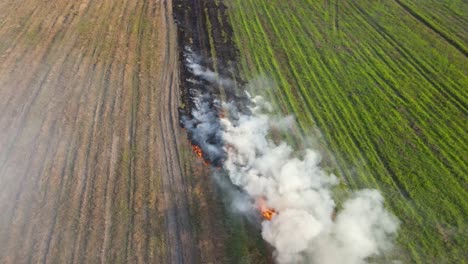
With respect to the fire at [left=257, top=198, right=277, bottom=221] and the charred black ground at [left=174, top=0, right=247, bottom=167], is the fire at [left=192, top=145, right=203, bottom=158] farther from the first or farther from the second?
the fire at [left=257, top=198, right=277, bottom=221]

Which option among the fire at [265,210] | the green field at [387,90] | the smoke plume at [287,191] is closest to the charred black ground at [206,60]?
the smoke plume at [287,191]

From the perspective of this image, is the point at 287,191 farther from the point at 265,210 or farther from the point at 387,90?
the point at 387,90

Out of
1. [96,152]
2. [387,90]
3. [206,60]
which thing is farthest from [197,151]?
[387,90]

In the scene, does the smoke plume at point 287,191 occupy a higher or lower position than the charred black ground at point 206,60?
lower

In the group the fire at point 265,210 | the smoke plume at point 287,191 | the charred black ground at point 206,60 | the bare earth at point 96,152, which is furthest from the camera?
the charred black ground at point 206,60

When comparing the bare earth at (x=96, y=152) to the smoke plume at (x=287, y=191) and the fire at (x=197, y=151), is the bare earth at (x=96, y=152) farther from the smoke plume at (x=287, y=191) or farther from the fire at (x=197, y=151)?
the smoke plume at (x=287, y=191)

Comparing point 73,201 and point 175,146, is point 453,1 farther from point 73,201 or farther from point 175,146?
point 73,201

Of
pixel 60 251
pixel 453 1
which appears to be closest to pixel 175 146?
pixel 60 251

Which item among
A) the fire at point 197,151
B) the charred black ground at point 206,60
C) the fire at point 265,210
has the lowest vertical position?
the fire at point 265,210
